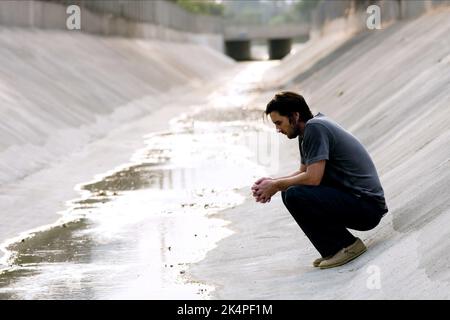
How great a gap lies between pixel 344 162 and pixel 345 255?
2.64 ft

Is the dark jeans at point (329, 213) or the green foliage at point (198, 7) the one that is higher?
the dark jeans at point (329, 213)

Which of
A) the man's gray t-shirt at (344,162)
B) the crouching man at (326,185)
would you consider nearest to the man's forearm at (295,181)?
the crouching man at (326,185)

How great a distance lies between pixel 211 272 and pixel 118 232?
3.04 meters

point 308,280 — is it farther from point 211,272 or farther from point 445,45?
point 445,45

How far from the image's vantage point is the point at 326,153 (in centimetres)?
914

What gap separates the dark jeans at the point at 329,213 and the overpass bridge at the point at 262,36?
13292cm

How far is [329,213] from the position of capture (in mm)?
9281

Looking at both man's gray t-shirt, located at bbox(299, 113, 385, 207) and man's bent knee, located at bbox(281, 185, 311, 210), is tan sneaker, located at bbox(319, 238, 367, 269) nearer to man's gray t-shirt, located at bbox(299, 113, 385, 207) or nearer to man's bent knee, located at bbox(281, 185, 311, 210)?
man's gray t-shirt, located at bbox(299, 113, 385, 207)

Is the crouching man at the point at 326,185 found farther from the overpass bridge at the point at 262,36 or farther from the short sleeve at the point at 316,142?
the overpass bridge at the point at 262,36

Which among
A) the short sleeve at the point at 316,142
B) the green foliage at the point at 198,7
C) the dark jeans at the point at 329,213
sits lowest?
the green foliage at the point at 198,7

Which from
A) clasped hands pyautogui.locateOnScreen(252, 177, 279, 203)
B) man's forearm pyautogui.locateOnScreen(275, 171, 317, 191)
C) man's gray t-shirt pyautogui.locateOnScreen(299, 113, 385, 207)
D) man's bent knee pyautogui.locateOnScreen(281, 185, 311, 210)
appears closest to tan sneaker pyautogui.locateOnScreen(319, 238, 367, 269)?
man's gray t-shirt pyautogui.locateOnScreen(299, 113, 385, 207)

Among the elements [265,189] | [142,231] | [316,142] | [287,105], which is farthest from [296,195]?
[142,231]

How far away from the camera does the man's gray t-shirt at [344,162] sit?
9.22 m

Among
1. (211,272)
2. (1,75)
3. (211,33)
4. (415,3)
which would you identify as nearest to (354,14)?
(415,3)
